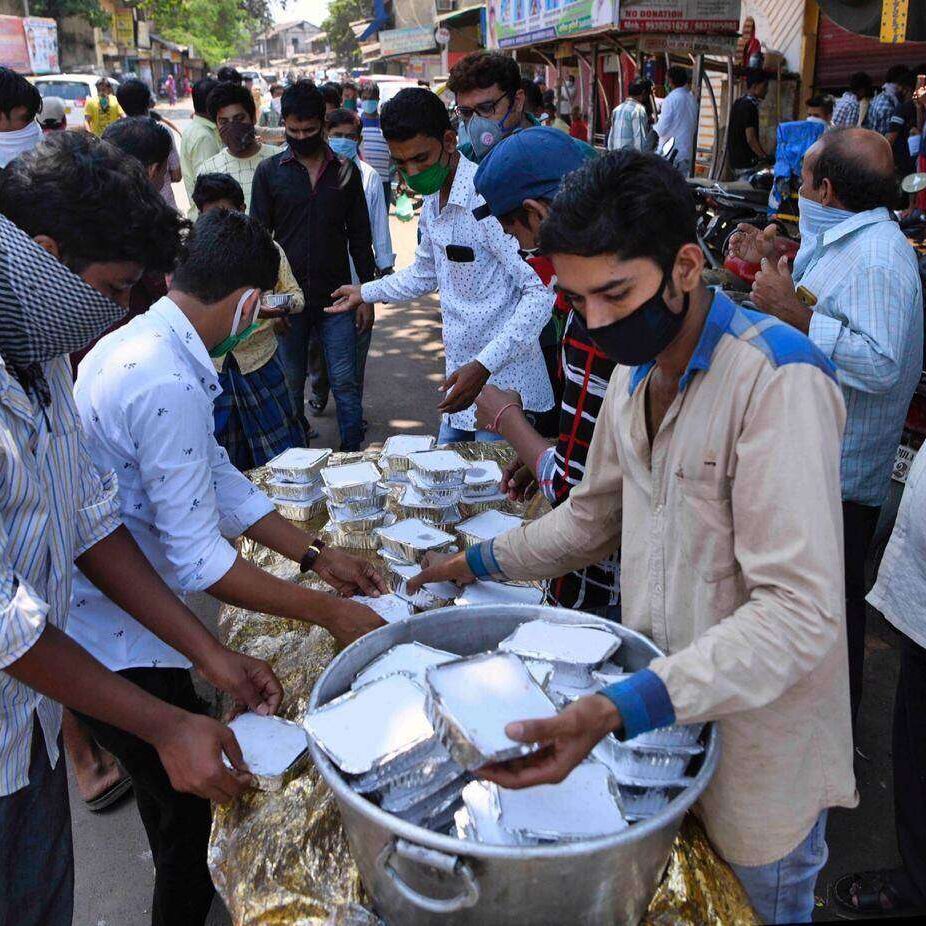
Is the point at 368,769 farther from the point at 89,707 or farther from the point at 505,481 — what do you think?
the point at 505,481

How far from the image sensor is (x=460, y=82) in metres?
4.09

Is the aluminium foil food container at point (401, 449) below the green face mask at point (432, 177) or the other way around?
below

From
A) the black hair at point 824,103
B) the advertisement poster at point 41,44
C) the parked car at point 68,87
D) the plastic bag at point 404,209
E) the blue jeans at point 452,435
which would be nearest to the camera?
the blue jeans at point 452,435

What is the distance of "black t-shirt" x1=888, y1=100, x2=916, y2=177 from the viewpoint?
745 cm

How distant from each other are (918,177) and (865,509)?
2440mm

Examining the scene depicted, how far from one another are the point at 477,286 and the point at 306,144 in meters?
1.89

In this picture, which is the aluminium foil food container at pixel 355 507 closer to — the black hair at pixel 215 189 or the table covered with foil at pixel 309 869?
the table covered with foil at pixel 309 869

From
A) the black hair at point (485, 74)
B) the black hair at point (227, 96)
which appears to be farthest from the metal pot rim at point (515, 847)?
the black hair at point (227, 96)

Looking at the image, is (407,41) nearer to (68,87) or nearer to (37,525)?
(68,87)

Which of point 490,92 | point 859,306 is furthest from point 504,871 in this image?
point 490,92

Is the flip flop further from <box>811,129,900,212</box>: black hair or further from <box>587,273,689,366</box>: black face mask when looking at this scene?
<box>811,129,900,212</box>: black hair

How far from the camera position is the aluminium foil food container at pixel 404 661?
4.69ft

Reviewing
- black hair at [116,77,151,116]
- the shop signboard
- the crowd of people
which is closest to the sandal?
the crowd of people

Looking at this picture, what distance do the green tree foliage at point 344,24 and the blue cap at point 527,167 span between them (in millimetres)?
56263
